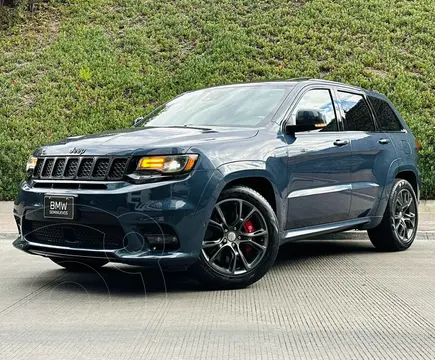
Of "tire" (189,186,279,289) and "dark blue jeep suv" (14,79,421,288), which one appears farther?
"tire" (189,186,279,289)

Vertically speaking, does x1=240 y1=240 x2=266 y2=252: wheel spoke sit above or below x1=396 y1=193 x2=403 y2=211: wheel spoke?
above

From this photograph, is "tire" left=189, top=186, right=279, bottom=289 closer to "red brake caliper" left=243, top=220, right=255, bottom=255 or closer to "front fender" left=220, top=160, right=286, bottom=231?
"red brake caliper" left=243, top=220, right=255, bottom=255

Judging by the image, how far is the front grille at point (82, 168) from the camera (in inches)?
223

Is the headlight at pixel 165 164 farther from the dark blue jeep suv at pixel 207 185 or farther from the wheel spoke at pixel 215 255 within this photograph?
the wheel spoke at pixel 215 255

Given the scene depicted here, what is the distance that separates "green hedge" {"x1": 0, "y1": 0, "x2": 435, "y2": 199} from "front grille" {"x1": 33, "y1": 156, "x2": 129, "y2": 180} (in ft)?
28.1

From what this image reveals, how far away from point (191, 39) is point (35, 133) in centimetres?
670

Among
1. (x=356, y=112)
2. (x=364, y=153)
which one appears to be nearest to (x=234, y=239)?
(x=364, y=153)

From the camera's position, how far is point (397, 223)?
8430mm

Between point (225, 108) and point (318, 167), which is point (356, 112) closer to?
point (318, 167)

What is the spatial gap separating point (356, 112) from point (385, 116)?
2.55 feet

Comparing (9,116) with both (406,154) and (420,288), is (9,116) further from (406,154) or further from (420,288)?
(420,288)

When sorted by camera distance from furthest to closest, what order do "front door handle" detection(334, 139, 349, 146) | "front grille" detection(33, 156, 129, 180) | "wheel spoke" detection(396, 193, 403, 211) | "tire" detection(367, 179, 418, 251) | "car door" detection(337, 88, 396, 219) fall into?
"wheel spoke" detection(396, 193, 403, 211)
"tire" detection(367, 179, 418, 251)
"car door" detection(337, 88, 396, 219)
"front door handle" detection(334, 139, 349, 146)
"front grille" detection(33, 156, 129, 180)

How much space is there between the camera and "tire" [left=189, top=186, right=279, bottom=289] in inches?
231

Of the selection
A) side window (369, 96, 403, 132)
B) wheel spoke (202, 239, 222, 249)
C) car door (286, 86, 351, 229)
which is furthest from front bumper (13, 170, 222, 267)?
side window (369, 96, 403, 132)
